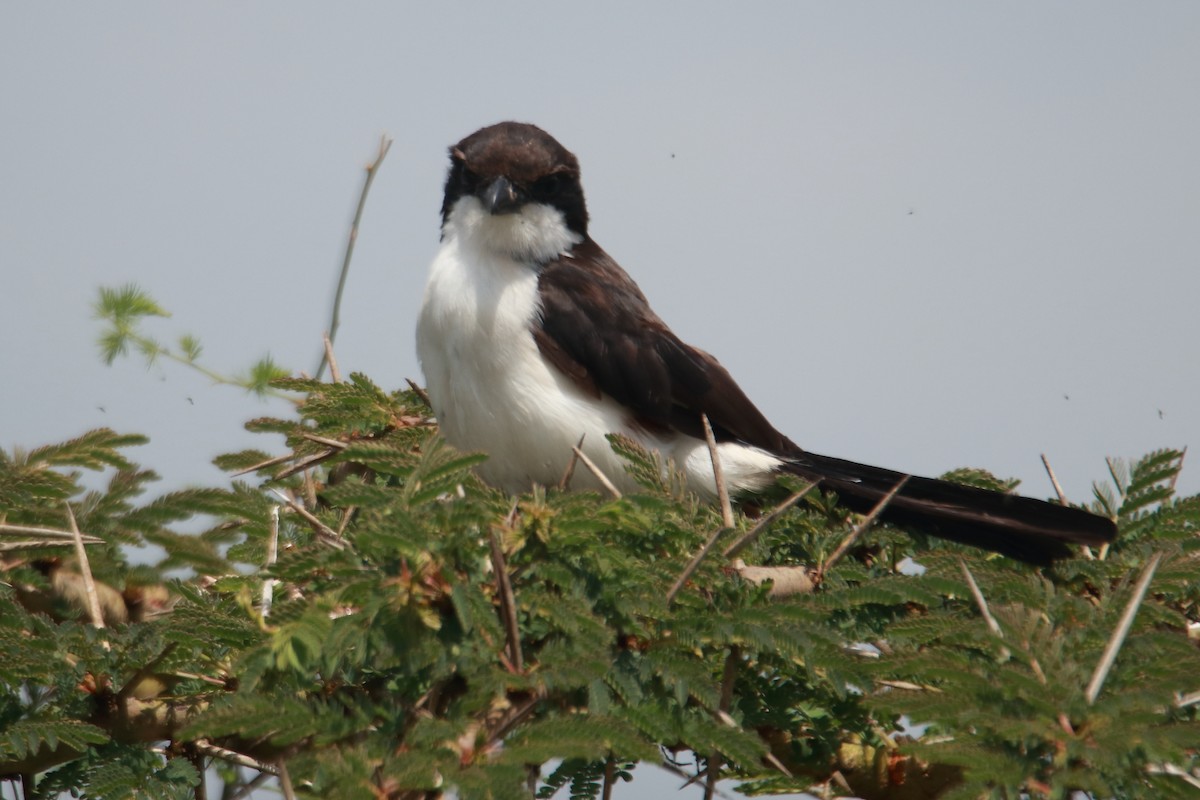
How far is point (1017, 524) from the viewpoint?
3818 mm

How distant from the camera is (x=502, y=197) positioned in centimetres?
491

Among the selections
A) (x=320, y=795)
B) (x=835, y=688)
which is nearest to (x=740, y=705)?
(x=835, y=688)

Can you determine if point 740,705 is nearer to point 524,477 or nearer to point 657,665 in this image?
point 657,665

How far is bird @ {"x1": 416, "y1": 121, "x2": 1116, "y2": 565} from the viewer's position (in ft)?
15.0

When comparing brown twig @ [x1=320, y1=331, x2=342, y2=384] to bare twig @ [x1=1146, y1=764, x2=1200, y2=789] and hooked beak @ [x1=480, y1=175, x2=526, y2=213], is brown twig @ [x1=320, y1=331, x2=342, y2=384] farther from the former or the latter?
bare twig @ [x1=1146, y1=764, x2=1200, y2=789]

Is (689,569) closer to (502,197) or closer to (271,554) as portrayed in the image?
(271,554)

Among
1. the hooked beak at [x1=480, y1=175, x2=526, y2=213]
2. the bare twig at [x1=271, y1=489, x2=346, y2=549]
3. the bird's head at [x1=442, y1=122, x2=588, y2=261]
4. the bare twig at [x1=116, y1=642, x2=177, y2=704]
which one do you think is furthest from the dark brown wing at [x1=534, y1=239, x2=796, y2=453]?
the bare twig at [x1=116, y1=642, x2=177, y2=704]

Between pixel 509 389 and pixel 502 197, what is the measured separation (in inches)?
32.8

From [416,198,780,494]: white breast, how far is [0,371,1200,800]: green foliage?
53.7 inches

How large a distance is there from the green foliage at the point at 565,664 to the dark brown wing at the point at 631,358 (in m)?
1.62

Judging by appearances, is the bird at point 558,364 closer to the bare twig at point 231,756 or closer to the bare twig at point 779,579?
the bare twig at point 779,579

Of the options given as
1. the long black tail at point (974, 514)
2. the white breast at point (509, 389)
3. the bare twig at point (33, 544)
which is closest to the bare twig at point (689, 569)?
the bare twig at point (33, 544)

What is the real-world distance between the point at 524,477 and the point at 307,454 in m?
0.86

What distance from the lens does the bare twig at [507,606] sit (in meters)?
2.15
